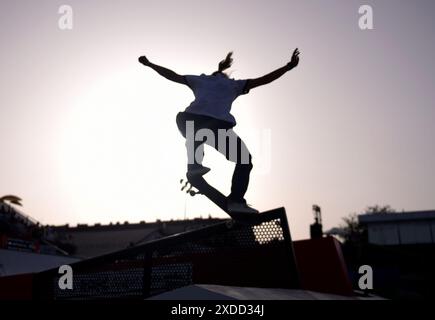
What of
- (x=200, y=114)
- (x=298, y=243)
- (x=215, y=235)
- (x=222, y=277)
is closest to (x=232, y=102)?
(x=200, y=114)

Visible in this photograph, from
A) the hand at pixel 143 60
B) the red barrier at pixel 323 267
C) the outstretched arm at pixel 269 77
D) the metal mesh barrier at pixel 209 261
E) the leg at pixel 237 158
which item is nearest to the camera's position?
the metal mesh barrier at pixel 209 261

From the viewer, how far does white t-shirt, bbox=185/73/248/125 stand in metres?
4.60

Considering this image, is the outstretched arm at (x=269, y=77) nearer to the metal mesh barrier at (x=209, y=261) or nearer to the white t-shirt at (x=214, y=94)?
the white t-shirt at (x=214, y=94)

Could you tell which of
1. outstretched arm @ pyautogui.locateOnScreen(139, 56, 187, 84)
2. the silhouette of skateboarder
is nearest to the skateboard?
the silhouette of skateboarder

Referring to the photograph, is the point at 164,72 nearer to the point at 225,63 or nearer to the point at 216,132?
the point at 225,63

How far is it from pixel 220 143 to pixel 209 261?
4.37 ft

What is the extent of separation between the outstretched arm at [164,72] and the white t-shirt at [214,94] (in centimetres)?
10

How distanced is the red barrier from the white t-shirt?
2232mm

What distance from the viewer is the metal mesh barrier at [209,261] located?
452 centimetres

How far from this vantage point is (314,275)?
18.6 ft

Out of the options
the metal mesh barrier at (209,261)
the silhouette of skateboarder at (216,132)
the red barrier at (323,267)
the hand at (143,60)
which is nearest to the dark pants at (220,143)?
the silhouette of skateboarder at (216,132)
